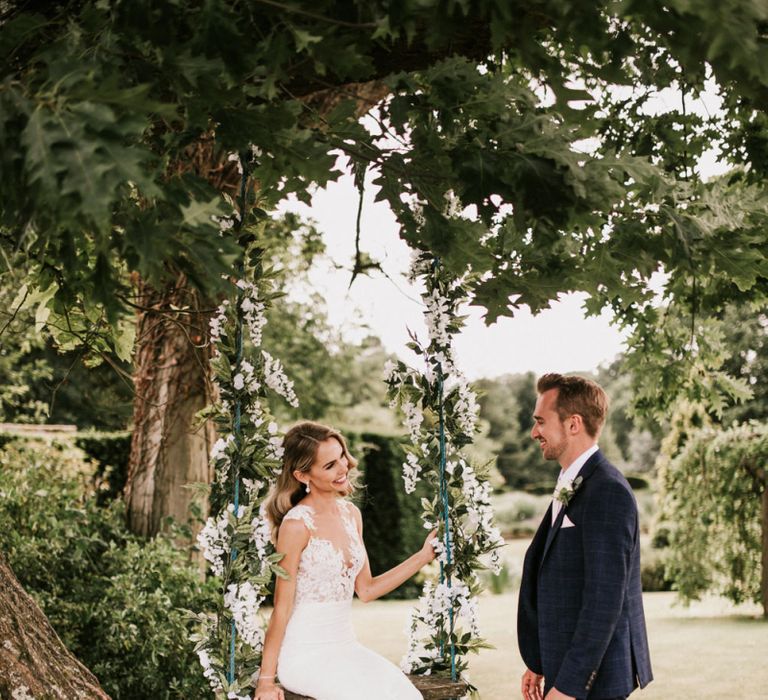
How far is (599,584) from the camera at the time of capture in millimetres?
2938

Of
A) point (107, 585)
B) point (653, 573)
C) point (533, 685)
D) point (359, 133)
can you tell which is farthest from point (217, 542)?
point (653, 573)

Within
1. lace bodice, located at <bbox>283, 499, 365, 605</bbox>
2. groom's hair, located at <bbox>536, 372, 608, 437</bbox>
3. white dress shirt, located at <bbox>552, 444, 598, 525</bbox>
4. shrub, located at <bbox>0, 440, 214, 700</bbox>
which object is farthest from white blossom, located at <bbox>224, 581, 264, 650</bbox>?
shrub, located at <bbox>0, 440, 214, 700</bbox>

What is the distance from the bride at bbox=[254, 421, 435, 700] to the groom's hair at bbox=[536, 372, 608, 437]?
777 mm

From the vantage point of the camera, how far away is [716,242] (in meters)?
3.10

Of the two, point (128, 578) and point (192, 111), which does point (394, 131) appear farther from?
point (128, 578)

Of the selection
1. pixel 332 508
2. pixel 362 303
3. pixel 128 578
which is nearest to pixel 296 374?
pixel 362 303

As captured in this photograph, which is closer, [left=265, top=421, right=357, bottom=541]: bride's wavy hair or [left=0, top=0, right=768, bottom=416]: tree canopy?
[left=0, top=0, right=768, bottom=416]: tree canopy

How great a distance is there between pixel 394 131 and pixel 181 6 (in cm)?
92

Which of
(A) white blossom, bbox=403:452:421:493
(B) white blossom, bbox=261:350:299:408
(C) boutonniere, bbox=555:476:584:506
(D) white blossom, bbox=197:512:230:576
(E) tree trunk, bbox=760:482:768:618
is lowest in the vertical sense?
(E) tree trunk, bbox=760:482:768:618

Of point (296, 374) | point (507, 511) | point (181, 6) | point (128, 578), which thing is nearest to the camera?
point (181, 6)

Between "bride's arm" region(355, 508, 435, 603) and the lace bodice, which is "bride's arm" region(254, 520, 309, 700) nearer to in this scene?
the lace bodice

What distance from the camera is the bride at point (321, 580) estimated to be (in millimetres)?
3441

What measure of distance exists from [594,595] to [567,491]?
0.36 m

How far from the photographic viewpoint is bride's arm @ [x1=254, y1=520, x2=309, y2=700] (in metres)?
3.30
